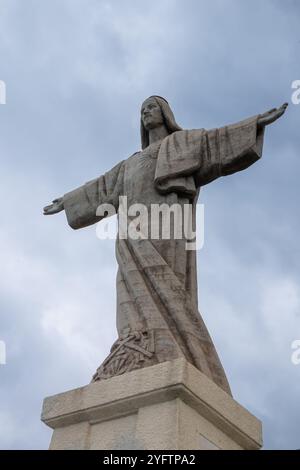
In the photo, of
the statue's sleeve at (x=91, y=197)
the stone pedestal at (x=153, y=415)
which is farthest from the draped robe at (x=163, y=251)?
the stone pedestal at (x=153, y=415)

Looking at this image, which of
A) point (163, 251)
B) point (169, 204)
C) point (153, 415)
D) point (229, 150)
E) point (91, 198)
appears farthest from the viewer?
point (91, 198)

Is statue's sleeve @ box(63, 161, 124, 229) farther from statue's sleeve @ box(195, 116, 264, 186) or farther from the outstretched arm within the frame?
statue's sleeve @ box(195, 116, 264, 186)

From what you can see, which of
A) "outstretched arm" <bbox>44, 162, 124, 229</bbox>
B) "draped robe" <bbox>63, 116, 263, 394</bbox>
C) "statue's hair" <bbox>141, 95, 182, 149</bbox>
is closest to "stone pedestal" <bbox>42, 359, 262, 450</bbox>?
"draped robe" <bbox>63, 116, 263, 394</bbox>

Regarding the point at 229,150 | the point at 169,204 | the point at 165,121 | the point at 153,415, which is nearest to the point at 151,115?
the point at 165,121

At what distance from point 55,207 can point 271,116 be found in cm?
365

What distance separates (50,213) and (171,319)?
3.62 metres

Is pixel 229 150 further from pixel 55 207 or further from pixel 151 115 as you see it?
pixel 55 207

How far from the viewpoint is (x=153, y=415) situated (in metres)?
5.96

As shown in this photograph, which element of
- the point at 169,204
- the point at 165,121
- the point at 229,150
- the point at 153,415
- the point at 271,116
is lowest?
the point at 153,415

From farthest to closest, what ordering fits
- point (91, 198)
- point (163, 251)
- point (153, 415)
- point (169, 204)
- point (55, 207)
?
1. point (55, 207)
2. point (91, 198)
3. point (169, 204)
4. point (163, 251)
5. point (153, 415)

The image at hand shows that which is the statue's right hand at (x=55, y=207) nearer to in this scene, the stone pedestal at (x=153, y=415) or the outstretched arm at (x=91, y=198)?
the outstretched arm at (x=91, y=198)

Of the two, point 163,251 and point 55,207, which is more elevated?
point 55,207

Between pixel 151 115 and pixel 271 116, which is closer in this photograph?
pixel 271 116
